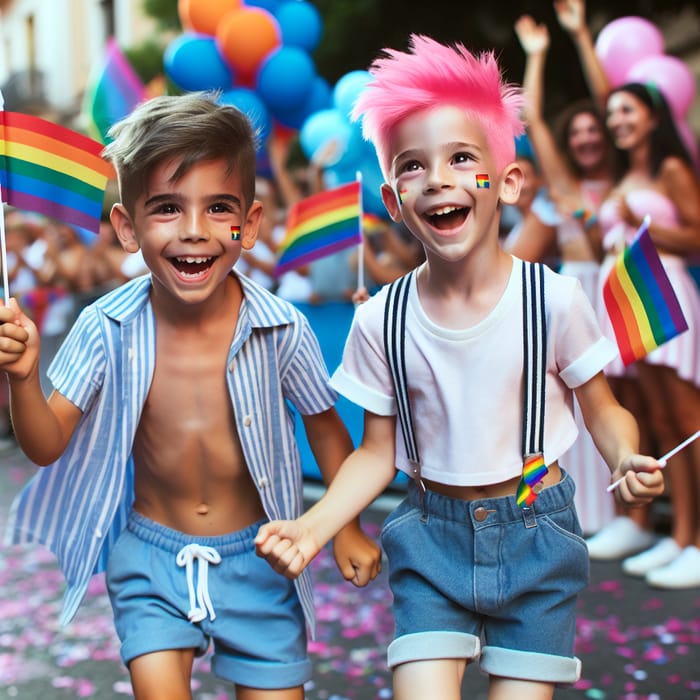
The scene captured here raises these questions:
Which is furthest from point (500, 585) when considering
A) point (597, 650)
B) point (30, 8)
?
point (30, 8)

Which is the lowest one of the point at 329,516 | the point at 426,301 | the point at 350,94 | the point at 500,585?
the point at 500,585

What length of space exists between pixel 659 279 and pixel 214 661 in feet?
4.34

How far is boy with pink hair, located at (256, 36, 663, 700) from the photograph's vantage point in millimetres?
2039

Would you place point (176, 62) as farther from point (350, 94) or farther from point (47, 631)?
point (47, 631)

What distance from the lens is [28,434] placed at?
2158mm

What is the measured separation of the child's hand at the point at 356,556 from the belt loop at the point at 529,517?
407mm

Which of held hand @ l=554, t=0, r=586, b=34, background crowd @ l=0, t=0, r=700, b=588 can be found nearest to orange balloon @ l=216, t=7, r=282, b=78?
background crowd @ l=0, t=0, r=700, b=588

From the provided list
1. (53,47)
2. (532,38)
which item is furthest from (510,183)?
(53,47)

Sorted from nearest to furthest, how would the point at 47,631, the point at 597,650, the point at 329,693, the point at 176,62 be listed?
the point at 329,693
the point at 597,650
the point at 47,631
the point at 176,62

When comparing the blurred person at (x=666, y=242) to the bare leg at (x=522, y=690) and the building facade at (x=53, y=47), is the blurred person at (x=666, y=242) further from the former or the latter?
the building facade at (x=53, y=47)

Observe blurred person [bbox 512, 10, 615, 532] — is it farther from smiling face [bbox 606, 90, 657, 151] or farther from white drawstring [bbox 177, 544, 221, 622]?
white drawstring [bbox 177, 544, 221, 622]

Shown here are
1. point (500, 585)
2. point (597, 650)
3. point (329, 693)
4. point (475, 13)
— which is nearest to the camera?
point (500, 585)

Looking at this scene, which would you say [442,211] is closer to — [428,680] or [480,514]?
Result: [480,514]

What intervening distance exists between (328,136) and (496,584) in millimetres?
3789
